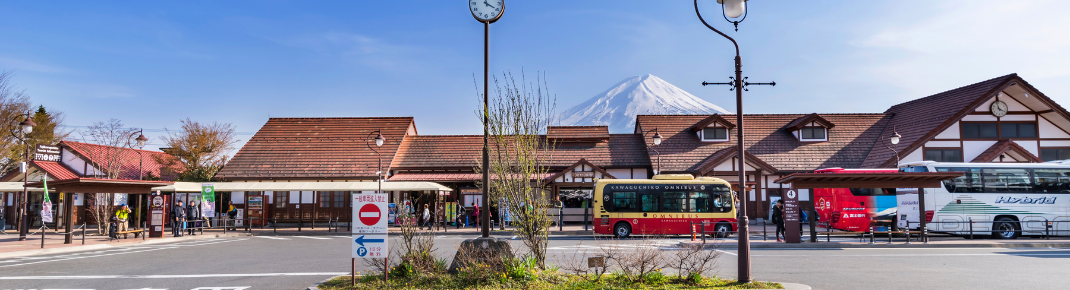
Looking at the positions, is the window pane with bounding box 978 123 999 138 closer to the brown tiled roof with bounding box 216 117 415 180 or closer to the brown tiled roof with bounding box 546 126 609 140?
the brown tiled roof with bounding box 546 126 609 140

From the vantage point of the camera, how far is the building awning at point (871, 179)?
17609mm

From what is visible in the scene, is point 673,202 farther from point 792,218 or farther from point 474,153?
point 474,153

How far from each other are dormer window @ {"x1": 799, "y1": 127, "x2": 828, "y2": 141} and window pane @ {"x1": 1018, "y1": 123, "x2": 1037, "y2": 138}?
8.66m

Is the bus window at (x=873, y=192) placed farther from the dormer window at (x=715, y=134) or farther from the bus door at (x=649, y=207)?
the dormer window at (x=715, y=134)

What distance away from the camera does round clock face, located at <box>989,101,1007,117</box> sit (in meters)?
29.5

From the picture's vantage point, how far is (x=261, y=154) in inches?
1335

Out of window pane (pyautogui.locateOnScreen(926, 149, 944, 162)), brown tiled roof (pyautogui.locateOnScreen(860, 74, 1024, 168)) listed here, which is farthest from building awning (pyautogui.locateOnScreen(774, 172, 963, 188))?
window pane (pyautogui.locateOnScreen(926, 149, 944, 162))

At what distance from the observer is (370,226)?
895 centimetres

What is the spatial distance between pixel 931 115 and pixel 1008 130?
131 inches

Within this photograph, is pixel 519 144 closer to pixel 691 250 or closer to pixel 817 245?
pixel 691 250

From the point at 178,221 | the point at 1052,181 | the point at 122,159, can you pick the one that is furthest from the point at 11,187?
the point at 1052,181

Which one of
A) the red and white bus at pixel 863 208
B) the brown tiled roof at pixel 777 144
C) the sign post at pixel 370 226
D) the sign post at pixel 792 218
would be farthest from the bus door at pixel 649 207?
the sign post at pixel 370 226

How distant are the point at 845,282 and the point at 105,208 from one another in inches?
1084

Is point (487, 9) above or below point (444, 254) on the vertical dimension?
above
